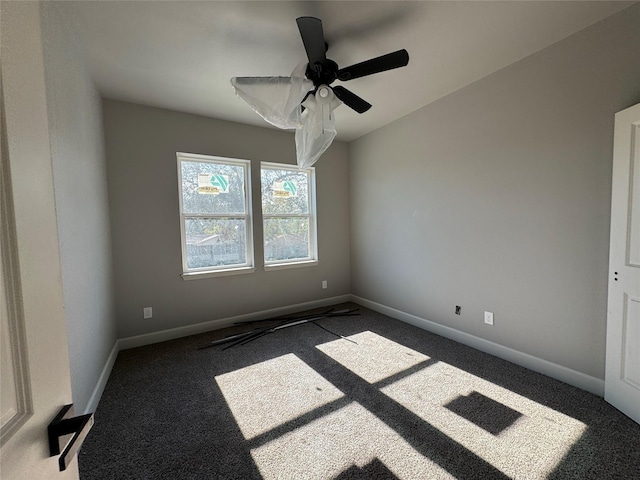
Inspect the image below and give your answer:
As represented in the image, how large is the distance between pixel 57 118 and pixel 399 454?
8.75 feet

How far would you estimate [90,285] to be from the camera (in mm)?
1993

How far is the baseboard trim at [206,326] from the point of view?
9.66 feet

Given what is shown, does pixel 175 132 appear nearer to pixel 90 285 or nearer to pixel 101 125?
pixel 101 125

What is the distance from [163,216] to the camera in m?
3.07

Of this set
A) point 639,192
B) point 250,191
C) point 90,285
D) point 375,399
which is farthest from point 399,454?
point 250,191

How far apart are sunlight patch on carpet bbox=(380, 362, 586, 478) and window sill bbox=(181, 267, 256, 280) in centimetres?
218

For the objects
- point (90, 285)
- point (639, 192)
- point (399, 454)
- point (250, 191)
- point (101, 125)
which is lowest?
point (399, 454)

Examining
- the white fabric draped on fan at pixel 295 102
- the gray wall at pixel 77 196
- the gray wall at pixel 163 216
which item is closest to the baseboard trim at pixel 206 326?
the gray wall at pixel 163 216

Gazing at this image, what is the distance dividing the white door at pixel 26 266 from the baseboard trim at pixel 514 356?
2.97 metres

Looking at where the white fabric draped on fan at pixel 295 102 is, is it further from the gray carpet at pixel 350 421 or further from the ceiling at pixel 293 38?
the gray carpet at pixel 350 421

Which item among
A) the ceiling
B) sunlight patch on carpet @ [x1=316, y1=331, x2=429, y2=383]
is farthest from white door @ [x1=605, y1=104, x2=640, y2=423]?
sunlight patch on carpet @ [x1=316, y1=331, x2=429, y2=383]

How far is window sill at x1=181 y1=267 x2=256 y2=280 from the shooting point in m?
3.20

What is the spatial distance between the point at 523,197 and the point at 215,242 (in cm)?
327

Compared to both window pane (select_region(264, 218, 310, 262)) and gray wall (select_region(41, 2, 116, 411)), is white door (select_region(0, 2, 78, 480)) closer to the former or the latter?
gray wall (select_region(41, 2, 116, 411))
